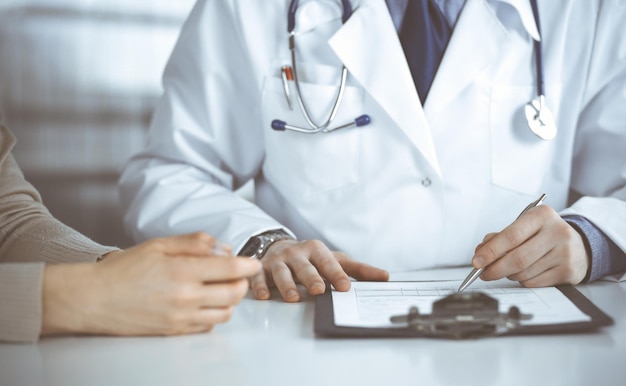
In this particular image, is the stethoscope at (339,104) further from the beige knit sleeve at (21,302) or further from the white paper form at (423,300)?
the beige knit sleeve at (21,302)

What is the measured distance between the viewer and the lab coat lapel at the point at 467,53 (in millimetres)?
1272

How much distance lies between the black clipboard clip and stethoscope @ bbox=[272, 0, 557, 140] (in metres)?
0.58

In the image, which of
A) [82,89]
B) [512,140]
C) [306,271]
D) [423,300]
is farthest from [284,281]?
[82,89]

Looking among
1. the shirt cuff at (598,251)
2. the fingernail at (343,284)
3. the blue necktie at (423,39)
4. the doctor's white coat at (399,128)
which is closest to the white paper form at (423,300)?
the fingernail at (343,284)

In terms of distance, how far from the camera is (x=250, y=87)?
4.67 ft

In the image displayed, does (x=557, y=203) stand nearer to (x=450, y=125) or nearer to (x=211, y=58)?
(x=450, y=125)

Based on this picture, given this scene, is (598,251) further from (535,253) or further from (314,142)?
(314,142)

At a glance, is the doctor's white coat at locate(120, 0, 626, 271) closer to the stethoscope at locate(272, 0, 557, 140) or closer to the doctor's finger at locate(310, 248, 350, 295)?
the stethoscope at locate(272, 0, 557, 140)

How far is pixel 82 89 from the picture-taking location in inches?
70.9

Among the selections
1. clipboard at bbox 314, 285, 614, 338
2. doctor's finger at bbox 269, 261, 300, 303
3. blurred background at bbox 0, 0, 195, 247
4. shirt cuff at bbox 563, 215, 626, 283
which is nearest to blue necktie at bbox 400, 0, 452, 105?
shirt cuff at bbox 563, 215, 626, 283

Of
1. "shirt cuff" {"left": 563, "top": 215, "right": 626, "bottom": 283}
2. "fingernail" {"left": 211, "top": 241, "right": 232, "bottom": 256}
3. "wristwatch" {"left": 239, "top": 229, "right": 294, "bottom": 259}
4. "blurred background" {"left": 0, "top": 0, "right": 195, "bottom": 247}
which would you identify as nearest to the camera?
"fingernail" {"left": 211, "top": 241, "right": 232, "bottom": 256}

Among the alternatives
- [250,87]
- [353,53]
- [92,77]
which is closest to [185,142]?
[250,87]

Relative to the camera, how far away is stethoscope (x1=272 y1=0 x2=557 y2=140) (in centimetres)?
126

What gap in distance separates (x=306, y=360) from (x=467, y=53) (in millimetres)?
787
